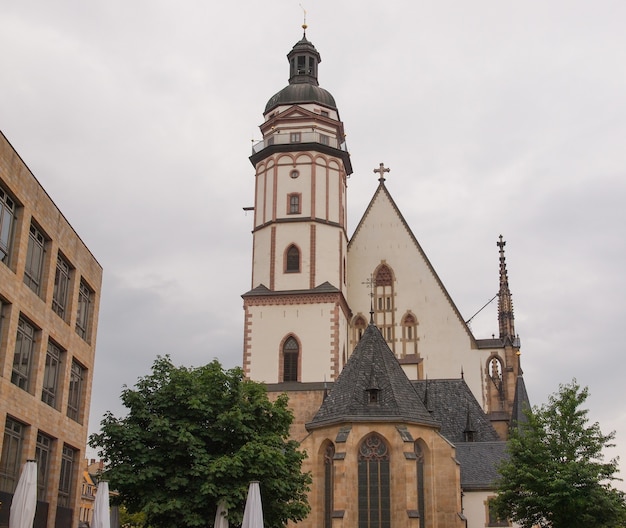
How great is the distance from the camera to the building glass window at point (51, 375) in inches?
1105

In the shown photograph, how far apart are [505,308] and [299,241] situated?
13.9m

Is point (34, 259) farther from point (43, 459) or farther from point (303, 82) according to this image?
point (303, 82)

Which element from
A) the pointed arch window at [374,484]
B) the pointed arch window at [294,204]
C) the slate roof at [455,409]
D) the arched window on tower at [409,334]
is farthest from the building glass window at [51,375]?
the arched window on tower at [409,334]

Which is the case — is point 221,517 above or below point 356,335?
below

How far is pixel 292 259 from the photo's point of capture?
51625mm

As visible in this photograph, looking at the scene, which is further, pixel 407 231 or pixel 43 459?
pixel 407 231

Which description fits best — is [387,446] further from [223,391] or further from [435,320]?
[435,320]

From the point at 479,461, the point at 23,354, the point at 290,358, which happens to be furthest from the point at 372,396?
the point at 23,354

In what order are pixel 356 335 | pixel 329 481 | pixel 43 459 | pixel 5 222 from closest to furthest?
pixel 5 222, pixel 43 459, pixel 329 481, pixel 356 335

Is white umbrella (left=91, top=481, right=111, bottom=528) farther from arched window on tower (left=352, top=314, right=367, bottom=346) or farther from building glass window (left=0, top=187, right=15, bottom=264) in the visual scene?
arched window on tower (left=352, top=314, right=367, bottom=346)

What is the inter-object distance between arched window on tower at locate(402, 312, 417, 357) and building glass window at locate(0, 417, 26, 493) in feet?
100

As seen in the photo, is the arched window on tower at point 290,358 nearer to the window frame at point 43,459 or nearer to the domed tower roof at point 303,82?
the domed tower roof at point 303,82

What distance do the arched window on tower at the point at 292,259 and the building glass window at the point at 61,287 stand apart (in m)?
22.1

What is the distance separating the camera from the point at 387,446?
38.4m
